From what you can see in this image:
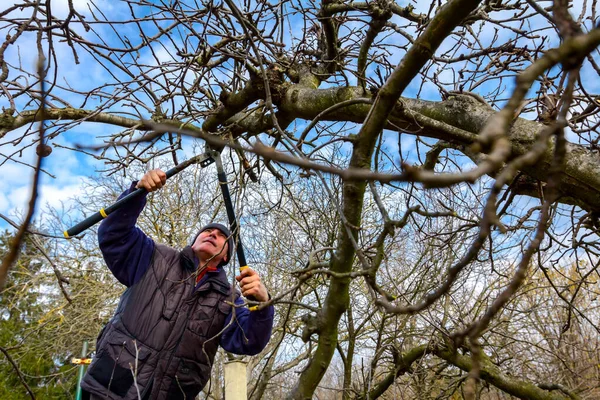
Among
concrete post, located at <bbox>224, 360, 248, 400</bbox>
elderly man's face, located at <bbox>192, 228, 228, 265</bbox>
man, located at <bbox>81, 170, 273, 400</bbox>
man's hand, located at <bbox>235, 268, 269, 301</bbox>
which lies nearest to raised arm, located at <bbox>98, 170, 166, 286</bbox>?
man, located at <bbox>81, 170, 273, 400</bbox>

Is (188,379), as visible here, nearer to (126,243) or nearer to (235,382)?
(126,243)

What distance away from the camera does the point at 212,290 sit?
296cm

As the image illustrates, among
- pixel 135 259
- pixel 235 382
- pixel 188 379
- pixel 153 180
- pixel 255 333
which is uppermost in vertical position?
pixel 153 180

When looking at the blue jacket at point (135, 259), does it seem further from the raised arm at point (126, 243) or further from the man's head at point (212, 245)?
the man's head at point (212, 245)

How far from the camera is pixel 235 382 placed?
3947 millimetres

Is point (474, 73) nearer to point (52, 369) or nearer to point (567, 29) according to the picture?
point (567, 29)

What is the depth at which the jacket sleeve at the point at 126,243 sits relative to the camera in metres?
2.75

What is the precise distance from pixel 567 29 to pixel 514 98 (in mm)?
126

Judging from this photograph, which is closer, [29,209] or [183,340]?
[29,209]

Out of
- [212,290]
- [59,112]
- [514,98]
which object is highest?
[59,112]

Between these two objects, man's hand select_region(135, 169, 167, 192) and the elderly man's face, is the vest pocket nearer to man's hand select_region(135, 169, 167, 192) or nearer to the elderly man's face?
the elderly man's face

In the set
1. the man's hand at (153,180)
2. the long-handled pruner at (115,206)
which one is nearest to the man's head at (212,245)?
the long-handled pruner at (115,206)

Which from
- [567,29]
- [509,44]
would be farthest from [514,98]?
[509,44]

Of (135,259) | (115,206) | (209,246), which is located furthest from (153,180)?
(209,246)
